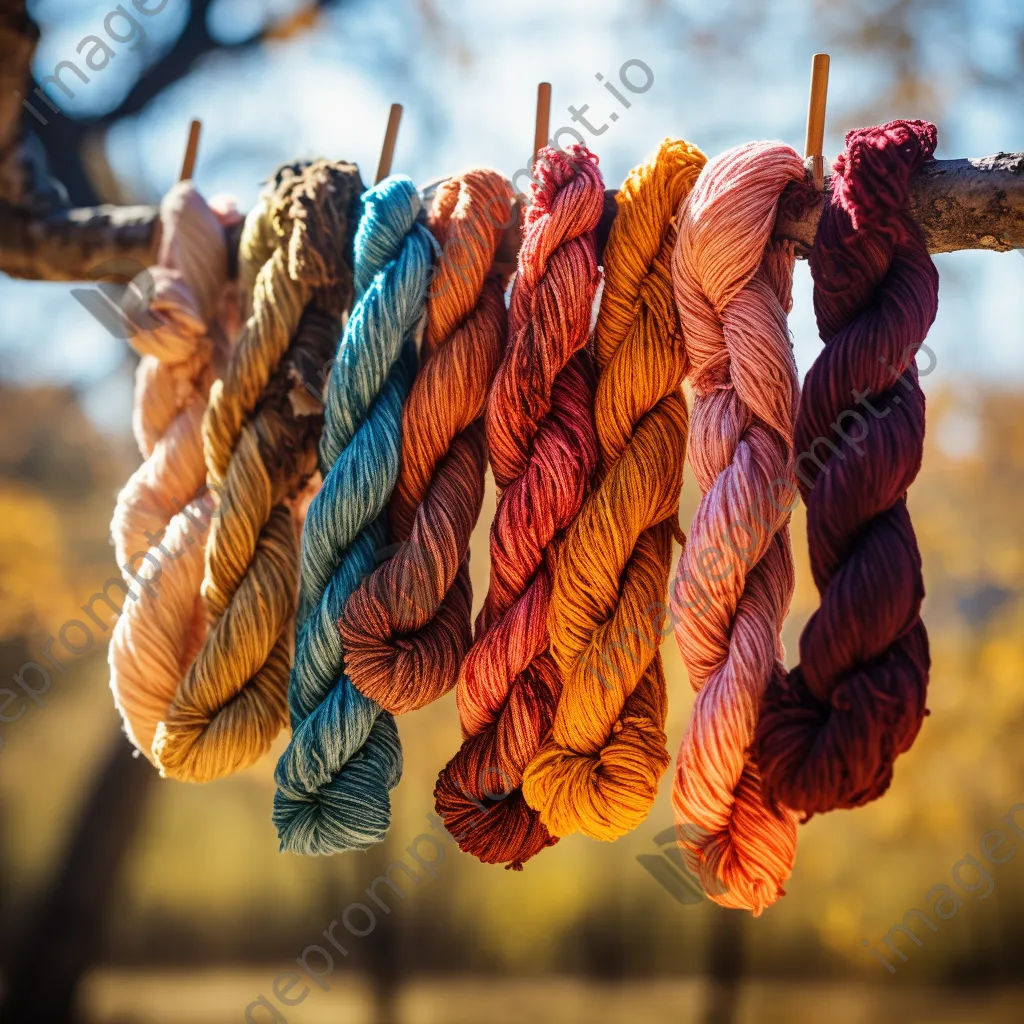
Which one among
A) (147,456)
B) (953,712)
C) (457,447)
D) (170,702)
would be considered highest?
(457,447)

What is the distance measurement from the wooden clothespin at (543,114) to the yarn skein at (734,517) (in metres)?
0.16

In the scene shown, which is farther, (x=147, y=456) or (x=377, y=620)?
(x=147, y=456)

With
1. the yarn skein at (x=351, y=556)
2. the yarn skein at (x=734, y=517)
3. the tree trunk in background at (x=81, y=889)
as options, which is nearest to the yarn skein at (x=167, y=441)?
the yarn skein at (x=351, y=556)

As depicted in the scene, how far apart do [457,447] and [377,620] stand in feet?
0.51

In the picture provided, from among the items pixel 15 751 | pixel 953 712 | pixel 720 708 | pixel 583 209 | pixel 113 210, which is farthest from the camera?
pixel 15 751

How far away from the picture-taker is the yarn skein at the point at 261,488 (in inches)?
31.1

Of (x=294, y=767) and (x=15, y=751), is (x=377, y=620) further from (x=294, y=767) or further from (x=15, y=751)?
(x=15, y=751)

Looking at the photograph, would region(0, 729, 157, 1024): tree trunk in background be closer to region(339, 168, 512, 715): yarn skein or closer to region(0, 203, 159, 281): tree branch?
region(0, 203, 159, 281): tree branch

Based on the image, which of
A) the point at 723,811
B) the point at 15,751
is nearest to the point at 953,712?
the point at 723,811

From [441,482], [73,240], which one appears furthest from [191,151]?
[441,482]

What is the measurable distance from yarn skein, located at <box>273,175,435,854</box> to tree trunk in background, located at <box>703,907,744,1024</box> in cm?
250

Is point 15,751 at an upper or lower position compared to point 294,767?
lower

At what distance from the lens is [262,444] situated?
0.81m

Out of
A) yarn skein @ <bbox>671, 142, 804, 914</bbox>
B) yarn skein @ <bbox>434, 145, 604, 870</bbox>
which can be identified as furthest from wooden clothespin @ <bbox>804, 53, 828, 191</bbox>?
yarn skein @ <bbox>434, 145, 604, 870</bbox>
